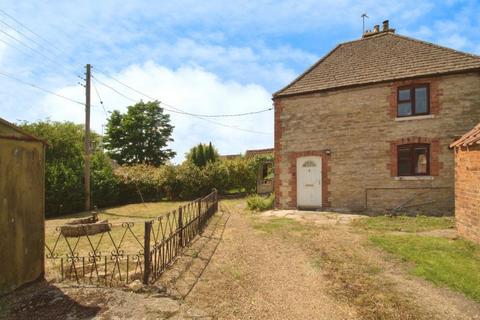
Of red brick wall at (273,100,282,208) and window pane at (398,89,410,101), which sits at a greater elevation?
window pane at (398,89,410,101)

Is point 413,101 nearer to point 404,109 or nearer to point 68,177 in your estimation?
point 404,109

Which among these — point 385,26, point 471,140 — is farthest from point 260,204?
point 385,26

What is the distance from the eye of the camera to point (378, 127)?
13453 millimetres

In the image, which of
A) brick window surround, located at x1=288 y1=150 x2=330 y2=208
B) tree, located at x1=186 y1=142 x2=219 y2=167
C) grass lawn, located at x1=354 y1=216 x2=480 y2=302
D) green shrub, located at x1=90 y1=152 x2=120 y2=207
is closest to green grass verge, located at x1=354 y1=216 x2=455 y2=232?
grass lawn, located at x1=354 y1=216 x2=480 y2=302

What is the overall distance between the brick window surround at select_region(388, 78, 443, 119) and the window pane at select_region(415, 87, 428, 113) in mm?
246

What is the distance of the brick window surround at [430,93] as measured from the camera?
1259 centimetres

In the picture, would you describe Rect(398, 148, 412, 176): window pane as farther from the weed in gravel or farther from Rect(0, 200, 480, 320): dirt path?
Rect(0, 200, 480, 320): dirt path

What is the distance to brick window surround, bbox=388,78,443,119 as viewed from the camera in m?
12.6

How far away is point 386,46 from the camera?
15188mm

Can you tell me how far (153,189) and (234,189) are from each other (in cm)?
615

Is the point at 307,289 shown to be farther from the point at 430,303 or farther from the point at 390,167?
the point at 390,167

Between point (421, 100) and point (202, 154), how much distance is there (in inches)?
781

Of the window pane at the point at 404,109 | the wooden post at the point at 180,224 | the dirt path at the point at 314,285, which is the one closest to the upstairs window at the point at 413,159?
the window pane at the point at 404,109

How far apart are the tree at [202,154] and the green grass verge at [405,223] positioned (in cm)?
1930
